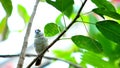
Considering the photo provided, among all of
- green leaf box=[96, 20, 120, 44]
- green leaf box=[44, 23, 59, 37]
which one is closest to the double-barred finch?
green leaf box=[44, 23, 59, 37]

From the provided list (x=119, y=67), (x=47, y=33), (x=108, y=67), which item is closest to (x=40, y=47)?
(x=47, y=33)

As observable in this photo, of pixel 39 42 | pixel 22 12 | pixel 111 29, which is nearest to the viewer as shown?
pixel 111 29

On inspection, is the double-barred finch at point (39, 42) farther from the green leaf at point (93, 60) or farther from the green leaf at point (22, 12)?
the green leaf at point (22, 12)

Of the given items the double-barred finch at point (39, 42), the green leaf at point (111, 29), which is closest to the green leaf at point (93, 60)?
the double-barred finch at point (39, 42)

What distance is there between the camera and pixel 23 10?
4.10ft

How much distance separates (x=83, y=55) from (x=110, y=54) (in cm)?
20

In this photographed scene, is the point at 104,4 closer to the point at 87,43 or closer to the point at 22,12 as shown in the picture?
the point at 87,43

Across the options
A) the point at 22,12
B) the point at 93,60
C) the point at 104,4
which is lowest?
the point at 93,60

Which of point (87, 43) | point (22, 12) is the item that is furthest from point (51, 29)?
point (22, 12)

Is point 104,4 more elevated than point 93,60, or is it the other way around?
point 104,4

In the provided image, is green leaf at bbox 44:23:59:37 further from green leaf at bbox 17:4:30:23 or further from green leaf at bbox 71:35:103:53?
green leaf at bbox 17:4:30:23

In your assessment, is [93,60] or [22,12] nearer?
[93,60]

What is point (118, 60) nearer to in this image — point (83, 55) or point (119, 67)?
point (119, 67)

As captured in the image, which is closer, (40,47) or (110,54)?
(40,47)
